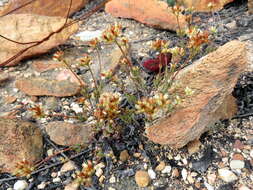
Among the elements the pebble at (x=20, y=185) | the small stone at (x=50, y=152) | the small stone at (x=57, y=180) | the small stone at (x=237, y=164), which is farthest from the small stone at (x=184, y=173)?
the pebble at (x=20, y=185)

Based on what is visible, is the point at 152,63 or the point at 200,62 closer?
the point at 200,62

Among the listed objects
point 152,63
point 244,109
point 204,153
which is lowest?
point 204,153

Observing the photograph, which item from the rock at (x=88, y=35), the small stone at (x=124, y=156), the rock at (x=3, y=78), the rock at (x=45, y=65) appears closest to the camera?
the small stone at (x=124, y=156)

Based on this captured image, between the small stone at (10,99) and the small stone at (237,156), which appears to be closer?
the small stone at (237,156)

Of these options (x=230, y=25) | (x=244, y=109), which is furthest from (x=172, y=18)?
(x=244, y=109)

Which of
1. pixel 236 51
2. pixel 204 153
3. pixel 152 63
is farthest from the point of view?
pixel 152 63

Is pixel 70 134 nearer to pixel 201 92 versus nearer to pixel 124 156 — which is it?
pixel 124 156

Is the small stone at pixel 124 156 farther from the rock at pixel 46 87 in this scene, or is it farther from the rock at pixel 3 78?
the rock at pixel 3 78

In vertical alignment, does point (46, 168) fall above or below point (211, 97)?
below

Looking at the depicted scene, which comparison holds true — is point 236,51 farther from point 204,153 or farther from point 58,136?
point 58,136
